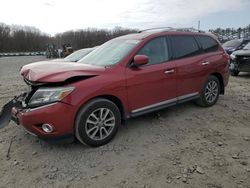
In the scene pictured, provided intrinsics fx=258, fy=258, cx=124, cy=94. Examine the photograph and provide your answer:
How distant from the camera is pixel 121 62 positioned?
403cm

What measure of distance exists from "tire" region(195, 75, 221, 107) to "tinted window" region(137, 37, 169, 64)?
4.36 ft

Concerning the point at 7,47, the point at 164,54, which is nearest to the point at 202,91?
the point at 164,54

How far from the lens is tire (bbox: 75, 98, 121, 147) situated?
356 centimetres

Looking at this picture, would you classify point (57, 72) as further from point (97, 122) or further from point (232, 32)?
point (232, 32)

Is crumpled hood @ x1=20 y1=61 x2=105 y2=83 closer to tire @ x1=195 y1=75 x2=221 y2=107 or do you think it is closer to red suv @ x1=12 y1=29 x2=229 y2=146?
red suv @ x1=12 y1=29 x2=229 y2=146

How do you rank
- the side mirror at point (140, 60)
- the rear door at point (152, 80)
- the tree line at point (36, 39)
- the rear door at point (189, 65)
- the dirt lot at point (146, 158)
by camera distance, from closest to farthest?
the dirt lot at point (146, 158), the side mirror at point (140, 60), the rear door at point (152, 80), the rear door at point (189, 65), the tree line at point (36, 39)

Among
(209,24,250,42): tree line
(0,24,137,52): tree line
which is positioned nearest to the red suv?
(209,24,250,42): tree line

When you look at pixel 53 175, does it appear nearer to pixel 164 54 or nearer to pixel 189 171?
pixel 189 171

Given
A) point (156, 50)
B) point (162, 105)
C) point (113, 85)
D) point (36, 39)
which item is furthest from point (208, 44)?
point (36, 39)

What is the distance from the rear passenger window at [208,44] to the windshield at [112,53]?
181 centimetres

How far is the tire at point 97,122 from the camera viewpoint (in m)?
3.56

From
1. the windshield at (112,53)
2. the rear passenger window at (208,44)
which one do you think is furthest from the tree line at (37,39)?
the windshield at (112,53)

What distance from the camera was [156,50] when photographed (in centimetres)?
455

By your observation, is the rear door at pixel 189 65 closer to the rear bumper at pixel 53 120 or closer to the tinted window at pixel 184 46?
the tinted window at pixel 184 46
